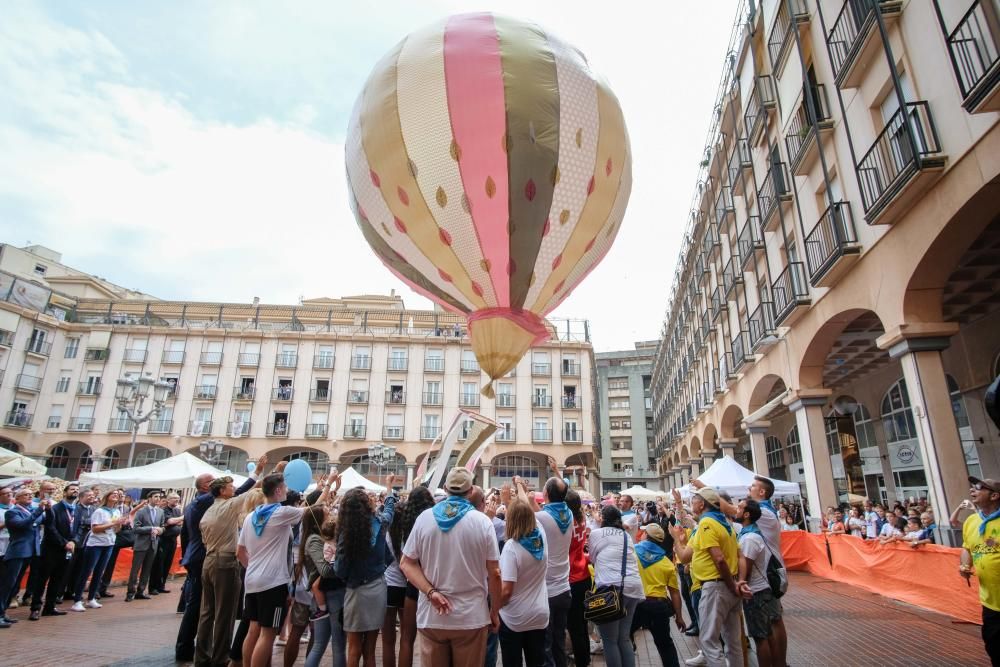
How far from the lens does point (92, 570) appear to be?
30.4ft

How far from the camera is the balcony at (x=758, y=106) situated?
14302 millimetres

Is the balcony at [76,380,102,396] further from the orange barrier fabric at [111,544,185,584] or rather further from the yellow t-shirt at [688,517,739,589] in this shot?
the yellow t-shirt at [688,517,739,589]

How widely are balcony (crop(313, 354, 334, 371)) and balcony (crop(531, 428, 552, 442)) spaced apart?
47.7ft

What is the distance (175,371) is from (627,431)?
4297 centimetres

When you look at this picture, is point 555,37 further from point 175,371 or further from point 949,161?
point 175,371

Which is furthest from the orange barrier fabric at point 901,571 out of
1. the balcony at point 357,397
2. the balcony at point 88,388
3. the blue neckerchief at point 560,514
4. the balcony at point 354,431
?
the balcony at point 88,388

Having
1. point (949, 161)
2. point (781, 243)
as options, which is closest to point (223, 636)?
point (949, 161)

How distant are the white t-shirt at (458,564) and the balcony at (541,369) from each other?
119ft

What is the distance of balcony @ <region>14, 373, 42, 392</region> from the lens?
36.5 m

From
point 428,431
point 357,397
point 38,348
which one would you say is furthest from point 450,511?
point 38,348

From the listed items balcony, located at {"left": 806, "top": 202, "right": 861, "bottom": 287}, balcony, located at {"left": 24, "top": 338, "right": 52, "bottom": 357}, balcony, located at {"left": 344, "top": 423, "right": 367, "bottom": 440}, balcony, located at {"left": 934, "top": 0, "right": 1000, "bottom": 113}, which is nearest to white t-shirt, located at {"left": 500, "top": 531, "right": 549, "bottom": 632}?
balcony, located at {"left": 934, "top": 0, "right": 1000, "bottom": 113}

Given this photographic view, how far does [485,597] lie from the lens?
3.53 metres

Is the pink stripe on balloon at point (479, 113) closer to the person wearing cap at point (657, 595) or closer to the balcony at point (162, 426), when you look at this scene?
the person wearing cap at point (657, 595)

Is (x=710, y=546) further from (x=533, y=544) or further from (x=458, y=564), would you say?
(x=458, y=564)
